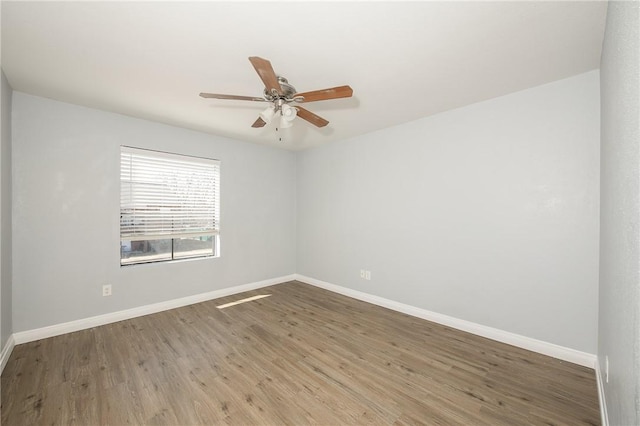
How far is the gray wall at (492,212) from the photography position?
2.30 metres

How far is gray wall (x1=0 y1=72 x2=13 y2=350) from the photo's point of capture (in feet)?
7.49

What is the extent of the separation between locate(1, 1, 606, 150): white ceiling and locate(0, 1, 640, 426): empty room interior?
0.02m

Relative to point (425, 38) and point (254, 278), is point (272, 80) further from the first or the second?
point (254, 278)

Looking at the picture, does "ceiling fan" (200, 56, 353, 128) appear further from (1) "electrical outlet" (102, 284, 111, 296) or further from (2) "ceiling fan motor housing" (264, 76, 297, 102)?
(1) "electrical outlet" (102, 284, 111, 296)

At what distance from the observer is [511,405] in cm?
183

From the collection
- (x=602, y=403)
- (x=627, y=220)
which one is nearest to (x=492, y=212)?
(x=602, y=403)

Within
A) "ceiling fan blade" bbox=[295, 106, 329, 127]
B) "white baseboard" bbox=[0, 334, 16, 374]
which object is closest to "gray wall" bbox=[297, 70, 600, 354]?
"ceiling fan blade" bbox=[295, 106, 329, 127]

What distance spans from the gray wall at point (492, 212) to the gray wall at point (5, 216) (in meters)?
3.81

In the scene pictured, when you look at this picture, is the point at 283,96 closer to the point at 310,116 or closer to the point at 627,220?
the point at 310,116

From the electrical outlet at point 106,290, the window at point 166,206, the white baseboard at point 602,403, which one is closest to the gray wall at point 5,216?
the electrical outlet at point 106,290

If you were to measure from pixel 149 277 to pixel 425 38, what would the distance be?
4.03m

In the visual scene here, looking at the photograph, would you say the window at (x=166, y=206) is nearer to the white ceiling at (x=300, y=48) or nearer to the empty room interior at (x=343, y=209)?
the empty room interior at (x=343, y=209)

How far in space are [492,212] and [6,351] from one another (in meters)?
4.86

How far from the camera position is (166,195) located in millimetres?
3668
